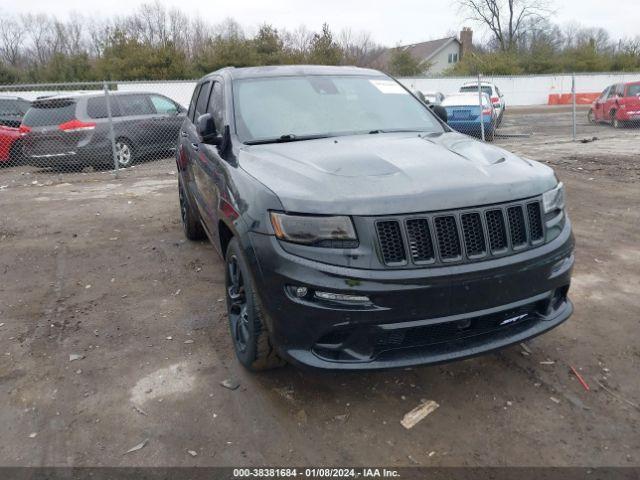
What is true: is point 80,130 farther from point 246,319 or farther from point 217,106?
point 246,319

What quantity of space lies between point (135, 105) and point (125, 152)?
3.65 feet

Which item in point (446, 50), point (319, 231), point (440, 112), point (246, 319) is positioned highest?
point (446, 50)

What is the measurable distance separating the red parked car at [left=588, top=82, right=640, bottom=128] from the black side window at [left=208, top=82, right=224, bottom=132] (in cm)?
1702

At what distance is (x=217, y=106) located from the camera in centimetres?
408

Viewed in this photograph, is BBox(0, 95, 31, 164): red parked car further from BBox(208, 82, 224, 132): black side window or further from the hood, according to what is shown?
the hood

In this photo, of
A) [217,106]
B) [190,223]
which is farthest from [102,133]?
[217,106]

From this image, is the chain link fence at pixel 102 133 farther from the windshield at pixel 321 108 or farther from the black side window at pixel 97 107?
the windshield at pixel 321 108

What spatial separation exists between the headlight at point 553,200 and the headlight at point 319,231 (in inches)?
43.0

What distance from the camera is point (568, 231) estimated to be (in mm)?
2891

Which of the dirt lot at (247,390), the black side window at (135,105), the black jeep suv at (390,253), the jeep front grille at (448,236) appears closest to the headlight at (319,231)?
the black jeep suv at (390,253)

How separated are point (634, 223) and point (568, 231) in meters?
3.96

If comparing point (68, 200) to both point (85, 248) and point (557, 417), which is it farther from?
point (557, 417)

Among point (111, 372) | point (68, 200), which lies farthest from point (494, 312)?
point (68, 200)

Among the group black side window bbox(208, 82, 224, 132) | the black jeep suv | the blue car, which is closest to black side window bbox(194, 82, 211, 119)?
black side window bbox(208, 82, 224, 132)
